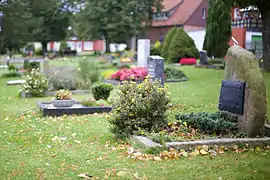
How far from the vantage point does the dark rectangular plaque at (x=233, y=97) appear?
8484 millimetres

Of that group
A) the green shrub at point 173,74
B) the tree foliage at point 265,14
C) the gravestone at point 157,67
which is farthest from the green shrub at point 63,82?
the tree foliage at point 265,14

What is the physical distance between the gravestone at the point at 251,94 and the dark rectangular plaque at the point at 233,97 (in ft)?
0.31

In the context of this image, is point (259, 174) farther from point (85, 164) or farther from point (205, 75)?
point (205, 75)

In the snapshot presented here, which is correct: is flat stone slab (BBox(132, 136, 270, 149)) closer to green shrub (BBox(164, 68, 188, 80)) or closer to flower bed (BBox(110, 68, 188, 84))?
flower bed (BBox(110, 68, 188, 84))

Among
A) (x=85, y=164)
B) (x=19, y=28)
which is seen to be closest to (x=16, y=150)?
(x=85, y=164)

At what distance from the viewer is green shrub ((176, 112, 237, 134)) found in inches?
342

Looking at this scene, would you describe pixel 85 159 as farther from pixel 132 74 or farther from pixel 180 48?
pixel 180 48

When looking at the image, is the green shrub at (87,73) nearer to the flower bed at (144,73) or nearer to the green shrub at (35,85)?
the flower bed at (144,73)

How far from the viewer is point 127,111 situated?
28.4 ft

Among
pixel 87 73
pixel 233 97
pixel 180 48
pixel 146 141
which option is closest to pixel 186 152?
pixel 146 141

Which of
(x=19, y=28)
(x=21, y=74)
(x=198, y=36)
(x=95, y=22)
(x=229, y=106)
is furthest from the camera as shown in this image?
(x=95, y=22)

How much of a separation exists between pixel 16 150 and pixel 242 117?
14.5 feet

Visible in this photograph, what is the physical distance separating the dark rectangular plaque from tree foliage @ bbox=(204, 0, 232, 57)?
2328cm

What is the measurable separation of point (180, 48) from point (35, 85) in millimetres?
17022
